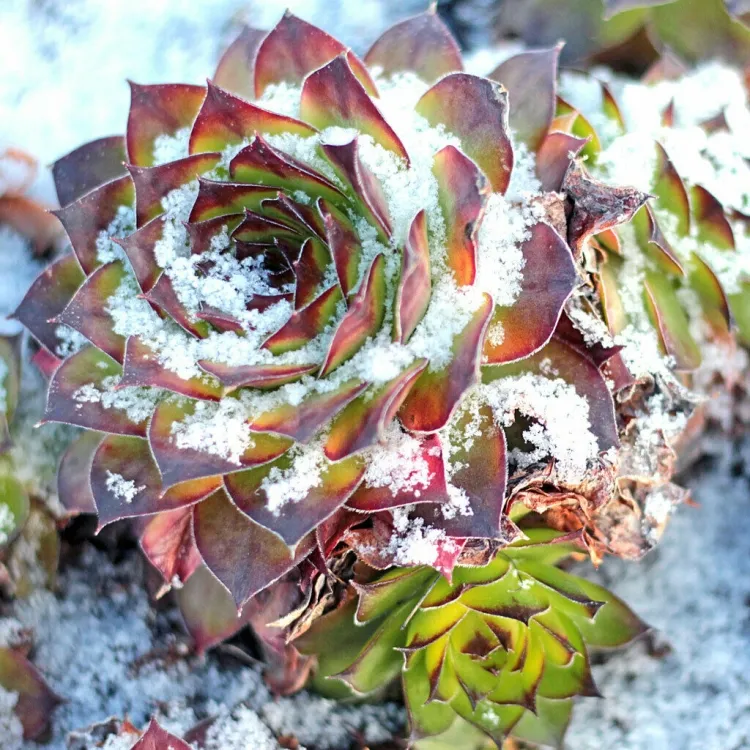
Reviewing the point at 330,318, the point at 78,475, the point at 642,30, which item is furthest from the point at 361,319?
the point at 642,30

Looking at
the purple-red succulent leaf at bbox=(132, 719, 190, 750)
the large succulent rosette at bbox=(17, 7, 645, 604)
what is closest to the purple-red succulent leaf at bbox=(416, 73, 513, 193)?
the large succulent rosette at bbox=(17, 7, 645, 604)

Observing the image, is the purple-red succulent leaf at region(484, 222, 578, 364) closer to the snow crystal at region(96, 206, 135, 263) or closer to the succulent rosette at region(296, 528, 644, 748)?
the succulent rosette at region(296, 528, 644, 748)

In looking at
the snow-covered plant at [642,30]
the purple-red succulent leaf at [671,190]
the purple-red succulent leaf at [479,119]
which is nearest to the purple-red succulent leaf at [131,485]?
the purple-red succulent leaf at [479,119]

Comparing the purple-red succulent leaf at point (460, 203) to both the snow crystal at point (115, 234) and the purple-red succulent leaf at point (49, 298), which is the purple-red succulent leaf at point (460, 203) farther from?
the purple-red succulent leaf at point (49, 298)

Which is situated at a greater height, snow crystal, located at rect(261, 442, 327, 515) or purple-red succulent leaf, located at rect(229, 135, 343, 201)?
purple-red succulent leaf, located at rect(229, 135, 343, 201)

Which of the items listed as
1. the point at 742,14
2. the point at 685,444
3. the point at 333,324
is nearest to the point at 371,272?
the point at 333,324
